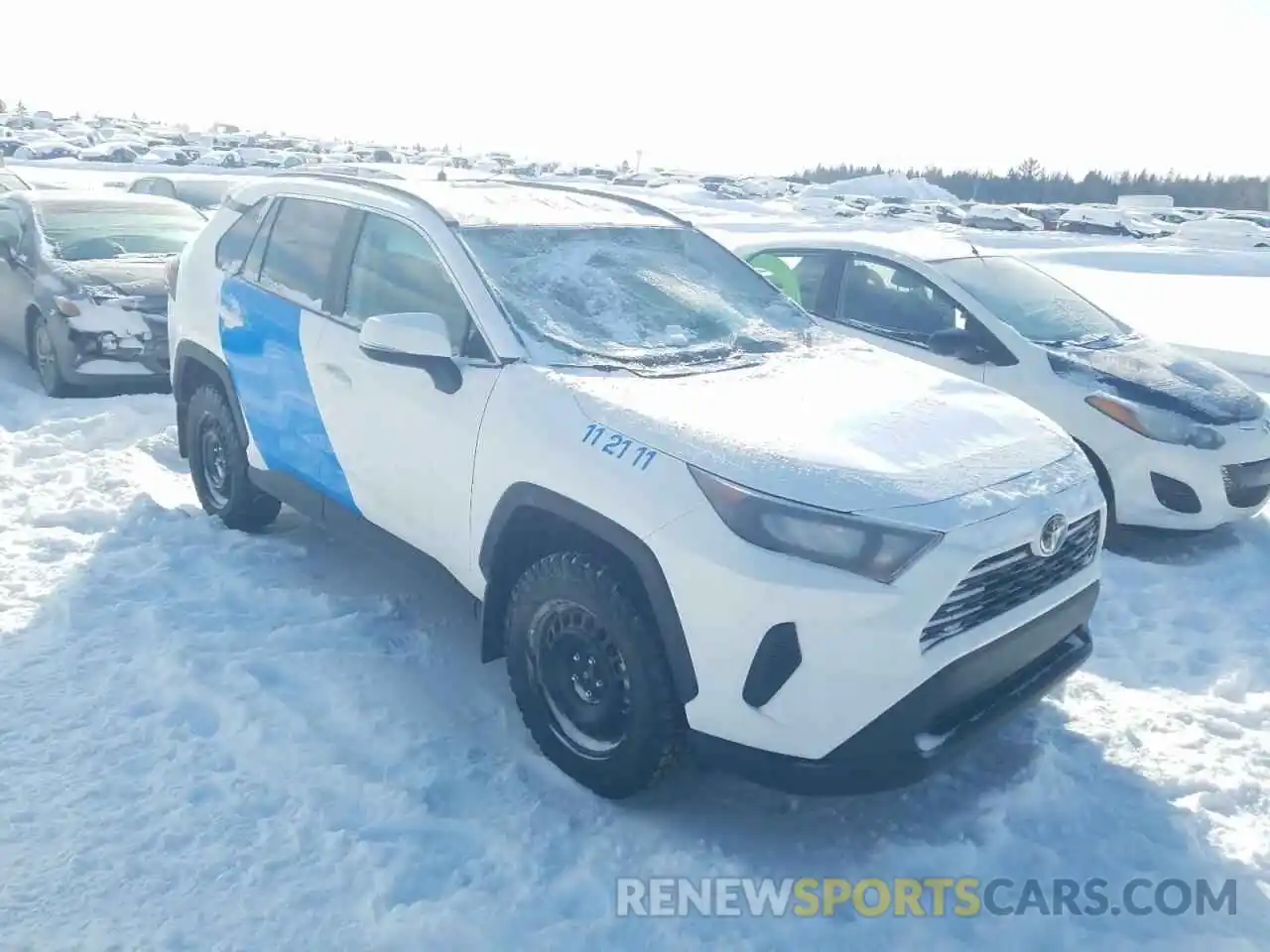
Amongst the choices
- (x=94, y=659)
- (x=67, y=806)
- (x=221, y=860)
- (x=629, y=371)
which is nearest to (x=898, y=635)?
(x=629, y=371)

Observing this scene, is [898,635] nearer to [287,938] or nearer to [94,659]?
[287,938]

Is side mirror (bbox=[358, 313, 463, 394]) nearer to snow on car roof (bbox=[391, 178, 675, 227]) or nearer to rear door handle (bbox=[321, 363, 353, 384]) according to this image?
rear door handle (bbox=[321, 363, 353, 384])

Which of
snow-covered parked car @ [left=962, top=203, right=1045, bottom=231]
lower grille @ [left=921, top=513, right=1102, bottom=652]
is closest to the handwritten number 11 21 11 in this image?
lower grille @ [left=921, top=513, right=1102, bottom=652]

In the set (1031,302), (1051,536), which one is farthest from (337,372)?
(1031,302)

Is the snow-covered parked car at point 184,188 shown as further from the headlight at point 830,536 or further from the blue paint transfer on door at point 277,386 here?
the headlight at point 830,536

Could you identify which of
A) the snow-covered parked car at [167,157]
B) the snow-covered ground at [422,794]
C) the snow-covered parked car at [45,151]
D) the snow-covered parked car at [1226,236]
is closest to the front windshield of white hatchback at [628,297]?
the snow-covered ground at [422,794]

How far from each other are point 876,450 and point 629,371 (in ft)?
2.81

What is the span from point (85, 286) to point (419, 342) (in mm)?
5431

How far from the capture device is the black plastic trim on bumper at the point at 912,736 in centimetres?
278

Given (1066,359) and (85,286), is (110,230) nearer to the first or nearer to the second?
(85,286)

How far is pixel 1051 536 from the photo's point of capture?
3057 mm

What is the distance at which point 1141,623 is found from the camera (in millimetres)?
4695

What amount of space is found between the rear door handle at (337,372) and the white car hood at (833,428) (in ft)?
3.61

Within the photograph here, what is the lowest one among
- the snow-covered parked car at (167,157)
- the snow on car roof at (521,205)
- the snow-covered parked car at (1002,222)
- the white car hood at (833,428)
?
the snow-covered parked car at (167,157)
